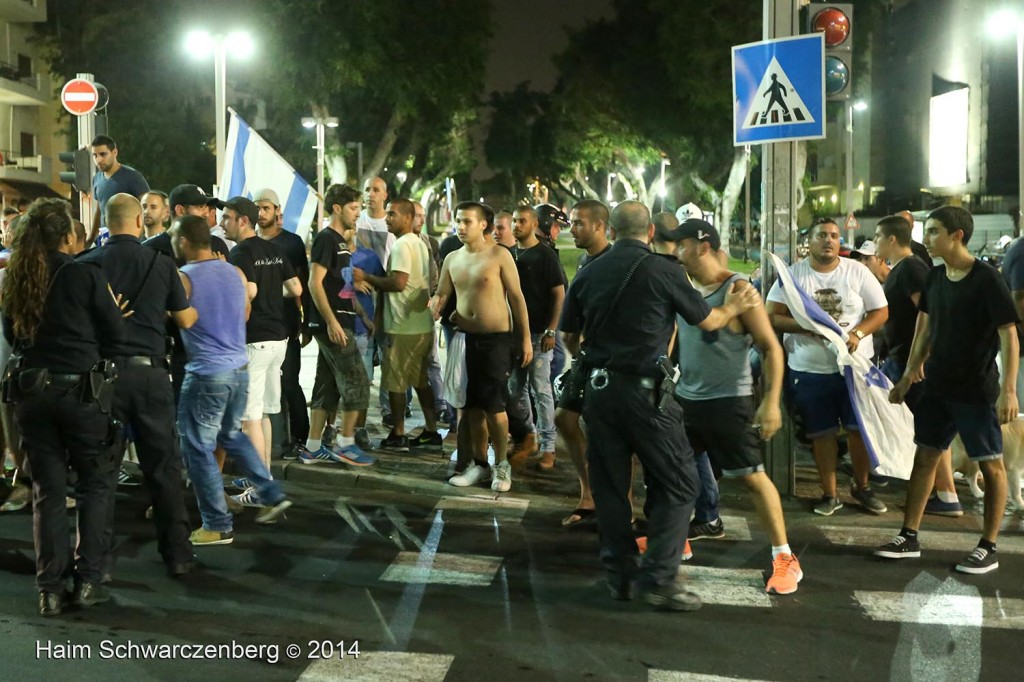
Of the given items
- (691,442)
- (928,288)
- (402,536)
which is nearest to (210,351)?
(402,536)

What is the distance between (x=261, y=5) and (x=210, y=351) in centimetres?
3282

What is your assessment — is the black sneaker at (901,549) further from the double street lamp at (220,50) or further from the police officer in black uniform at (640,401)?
the double street lamp at (220,50)

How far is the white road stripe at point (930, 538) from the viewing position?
7.03 metres

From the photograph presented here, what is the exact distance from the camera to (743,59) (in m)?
8.58

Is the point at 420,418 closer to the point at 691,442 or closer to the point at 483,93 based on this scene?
the point at 691,442

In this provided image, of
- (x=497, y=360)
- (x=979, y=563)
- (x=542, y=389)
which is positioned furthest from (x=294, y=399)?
(x=979, y=563)

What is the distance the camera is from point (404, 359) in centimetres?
963

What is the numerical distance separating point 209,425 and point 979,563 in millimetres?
4512

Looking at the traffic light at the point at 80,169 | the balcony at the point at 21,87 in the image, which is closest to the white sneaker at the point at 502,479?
the traffic light at the point at 80,169

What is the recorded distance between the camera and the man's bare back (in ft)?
27.5

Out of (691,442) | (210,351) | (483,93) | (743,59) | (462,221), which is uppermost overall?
(483,93)

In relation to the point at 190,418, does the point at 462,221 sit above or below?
above

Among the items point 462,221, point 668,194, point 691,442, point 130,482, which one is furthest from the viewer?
point 668,194

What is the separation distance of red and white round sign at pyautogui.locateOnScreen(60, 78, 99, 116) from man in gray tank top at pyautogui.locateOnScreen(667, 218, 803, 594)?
9.54 m
